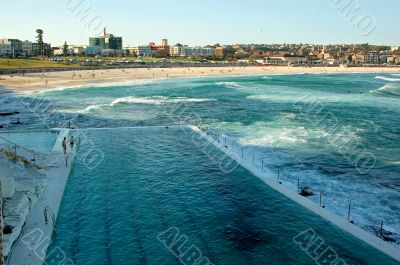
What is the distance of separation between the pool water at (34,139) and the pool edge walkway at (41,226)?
6368mm

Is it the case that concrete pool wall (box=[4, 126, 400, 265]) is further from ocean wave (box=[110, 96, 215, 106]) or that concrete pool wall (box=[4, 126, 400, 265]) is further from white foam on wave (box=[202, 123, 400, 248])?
ocean wave (box=[110, 96, 215, 106])

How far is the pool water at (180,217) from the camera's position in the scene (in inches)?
709

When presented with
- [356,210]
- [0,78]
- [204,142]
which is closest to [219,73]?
[0,78]

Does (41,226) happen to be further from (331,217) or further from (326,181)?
(326,181)

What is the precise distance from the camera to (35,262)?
55.2 ft

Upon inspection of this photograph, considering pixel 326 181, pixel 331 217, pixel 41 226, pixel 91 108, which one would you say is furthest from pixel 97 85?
pixel 331 217

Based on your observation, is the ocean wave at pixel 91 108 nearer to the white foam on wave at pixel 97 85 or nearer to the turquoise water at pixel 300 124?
the turquoise water at pixel 300 124

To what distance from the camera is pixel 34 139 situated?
38781 millimetres

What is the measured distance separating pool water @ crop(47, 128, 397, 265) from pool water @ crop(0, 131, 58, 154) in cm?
485

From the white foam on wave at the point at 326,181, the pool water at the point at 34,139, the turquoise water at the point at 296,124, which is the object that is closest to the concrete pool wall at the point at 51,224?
the white foam on wave at the point at 326,181

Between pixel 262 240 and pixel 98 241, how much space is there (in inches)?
296

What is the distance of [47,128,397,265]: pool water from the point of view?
18.0 metres

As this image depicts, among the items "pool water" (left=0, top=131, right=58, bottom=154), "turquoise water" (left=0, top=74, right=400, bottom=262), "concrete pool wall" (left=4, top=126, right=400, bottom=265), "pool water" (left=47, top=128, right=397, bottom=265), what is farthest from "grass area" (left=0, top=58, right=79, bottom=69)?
"concrete pool wall" (left=4, top=126, right=400, bottom=265)

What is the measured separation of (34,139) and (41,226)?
67.8 ft
